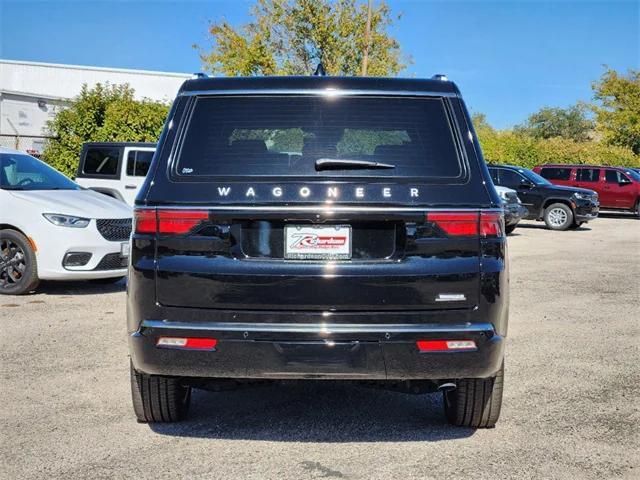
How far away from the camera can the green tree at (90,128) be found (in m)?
18.9

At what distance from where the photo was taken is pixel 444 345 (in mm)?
3656

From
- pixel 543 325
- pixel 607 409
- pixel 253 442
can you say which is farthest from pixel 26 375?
pixel 543 325

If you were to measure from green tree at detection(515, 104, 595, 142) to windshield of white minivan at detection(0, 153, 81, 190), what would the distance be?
83.6 meters

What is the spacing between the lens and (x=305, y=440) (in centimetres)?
416

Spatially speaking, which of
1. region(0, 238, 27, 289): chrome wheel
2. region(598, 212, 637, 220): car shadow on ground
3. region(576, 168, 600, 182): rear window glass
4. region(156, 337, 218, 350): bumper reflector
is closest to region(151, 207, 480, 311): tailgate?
region(156, 337, 218, 350): bumper reflector

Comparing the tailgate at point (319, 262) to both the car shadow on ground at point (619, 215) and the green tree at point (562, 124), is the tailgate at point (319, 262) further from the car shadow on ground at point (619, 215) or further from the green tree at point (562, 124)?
the green tree at point (562, 124)

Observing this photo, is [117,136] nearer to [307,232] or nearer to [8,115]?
[307,232]

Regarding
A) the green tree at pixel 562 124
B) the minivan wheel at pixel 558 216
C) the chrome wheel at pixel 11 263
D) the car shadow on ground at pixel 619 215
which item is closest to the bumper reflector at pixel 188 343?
the chrome wheel at pixel 11 263

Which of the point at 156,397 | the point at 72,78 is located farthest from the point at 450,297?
the point at 72,78

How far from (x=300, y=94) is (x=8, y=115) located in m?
35.7

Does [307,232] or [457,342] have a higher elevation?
[307,232]

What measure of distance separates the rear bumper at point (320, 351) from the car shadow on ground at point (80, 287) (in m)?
5.86

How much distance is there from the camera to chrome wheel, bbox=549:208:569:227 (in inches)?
862

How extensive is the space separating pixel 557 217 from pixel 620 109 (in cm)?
3695
